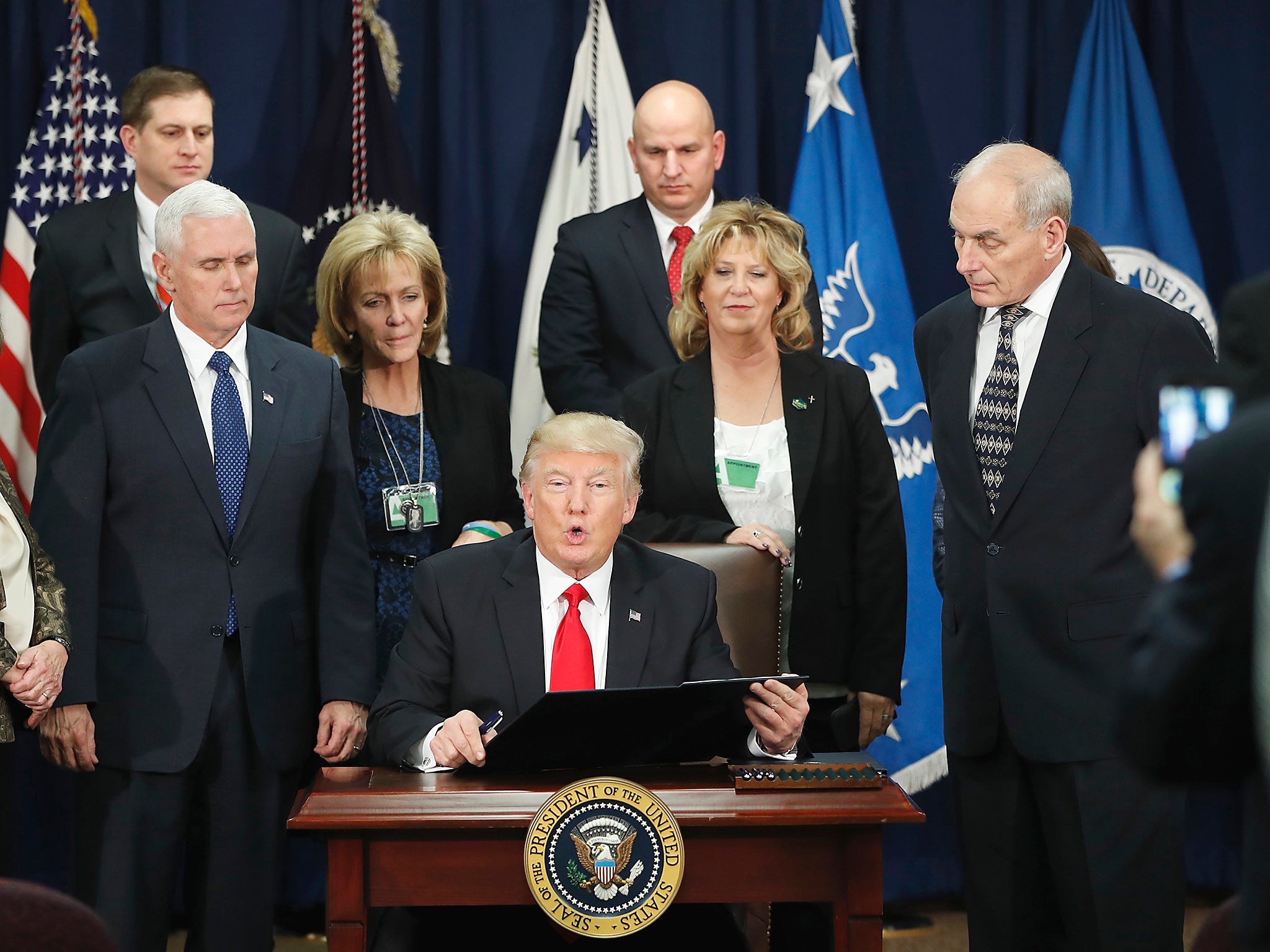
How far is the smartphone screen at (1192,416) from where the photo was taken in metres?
1.29

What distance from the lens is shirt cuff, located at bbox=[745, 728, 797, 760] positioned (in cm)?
259

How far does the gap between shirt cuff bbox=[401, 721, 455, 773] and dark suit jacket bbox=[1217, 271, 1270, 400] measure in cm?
156

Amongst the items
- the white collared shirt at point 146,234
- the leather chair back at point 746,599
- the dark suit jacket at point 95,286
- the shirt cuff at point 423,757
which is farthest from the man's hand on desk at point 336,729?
the white collared shirt at point 146,234

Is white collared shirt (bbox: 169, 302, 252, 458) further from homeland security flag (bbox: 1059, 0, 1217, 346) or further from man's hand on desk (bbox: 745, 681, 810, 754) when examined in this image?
homeland security flag (bbox: 1059, 0, 1217, 346)

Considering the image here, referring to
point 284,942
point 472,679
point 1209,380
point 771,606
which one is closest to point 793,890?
point 472,679

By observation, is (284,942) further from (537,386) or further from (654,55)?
(654,55)

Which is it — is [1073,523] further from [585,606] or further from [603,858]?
[603,858]

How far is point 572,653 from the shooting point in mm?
2736

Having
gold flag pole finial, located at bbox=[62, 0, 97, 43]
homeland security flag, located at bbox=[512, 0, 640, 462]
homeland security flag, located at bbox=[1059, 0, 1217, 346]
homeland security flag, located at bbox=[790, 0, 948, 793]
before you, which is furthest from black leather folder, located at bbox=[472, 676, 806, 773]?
gold flag pole finial, located at bbox=[62, 0, 97, 43]

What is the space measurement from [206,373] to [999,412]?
1606 millimetres

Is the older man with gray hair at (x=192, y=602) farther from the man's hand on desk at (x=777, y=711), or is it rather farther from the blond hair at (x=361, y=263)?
the man's hand on desk at (x=777, y=711)

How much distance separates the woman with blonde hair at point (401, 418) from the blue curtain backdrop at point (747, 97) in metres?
1.04

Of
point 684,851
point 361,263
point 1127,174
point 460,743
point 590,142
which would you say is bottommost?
point 684,851

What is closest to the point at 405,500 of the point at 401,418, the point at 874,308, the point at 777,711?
the point at 401,418
